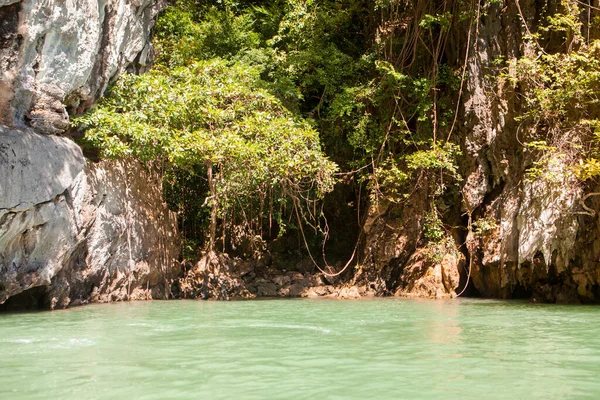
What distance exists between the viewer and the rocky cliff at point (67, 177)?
338 inches

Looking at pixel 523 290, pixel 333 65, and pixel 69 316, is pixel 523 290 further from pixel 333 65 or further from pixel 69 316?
pixel 69 316

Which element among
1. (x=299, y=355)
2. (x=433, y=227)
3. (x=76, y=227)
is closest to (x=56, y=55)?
(x=76, y=227)

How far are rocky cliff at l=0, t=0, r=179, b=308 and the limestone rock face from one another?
0.01 metres

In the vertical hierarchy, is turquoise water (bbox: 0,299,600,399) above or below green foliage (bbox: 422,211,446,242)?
below

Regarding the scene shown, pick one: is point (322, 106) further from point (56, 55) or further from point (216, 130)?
point (56, 55)

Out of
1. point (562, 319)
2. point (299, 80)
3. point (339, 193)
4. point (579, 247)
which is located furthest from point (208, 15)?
point (562, 319)

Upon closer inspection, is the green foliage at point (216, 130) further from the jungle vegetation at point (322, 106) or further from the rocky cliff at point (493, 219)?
the rocky cliff at point (493, 219)

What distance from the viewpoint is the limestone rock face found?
8.60m


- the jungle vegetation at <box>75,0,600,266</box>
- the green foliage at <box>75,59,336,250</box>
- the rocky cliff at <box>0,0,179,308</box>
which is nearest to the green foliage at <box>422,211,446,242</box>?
the jungle vegetation at <box>75,0,600,266</box>

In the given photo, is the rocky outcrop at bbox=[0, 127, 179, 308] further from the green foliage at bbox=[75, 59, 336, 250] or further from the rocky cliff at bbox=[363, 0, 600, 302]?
the rocky cliff at bbox=[363, 0, 600, 302]

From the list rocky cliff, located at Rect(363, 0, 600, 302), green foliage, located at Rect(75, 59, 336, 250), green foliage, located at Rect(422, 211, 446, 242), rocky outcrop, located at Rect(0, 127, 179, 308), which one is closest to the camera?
rocky outcrop, located at Rect(0, 127, 179, 308)

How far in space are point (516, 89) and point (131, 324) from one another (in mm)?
8084

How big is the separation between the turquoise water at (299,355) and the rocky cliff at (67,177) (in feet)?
3.20

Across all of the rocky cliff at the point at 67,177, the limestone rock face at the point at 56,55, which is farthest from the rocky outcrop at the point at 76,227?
the limestone rock face at the point at 56,55
